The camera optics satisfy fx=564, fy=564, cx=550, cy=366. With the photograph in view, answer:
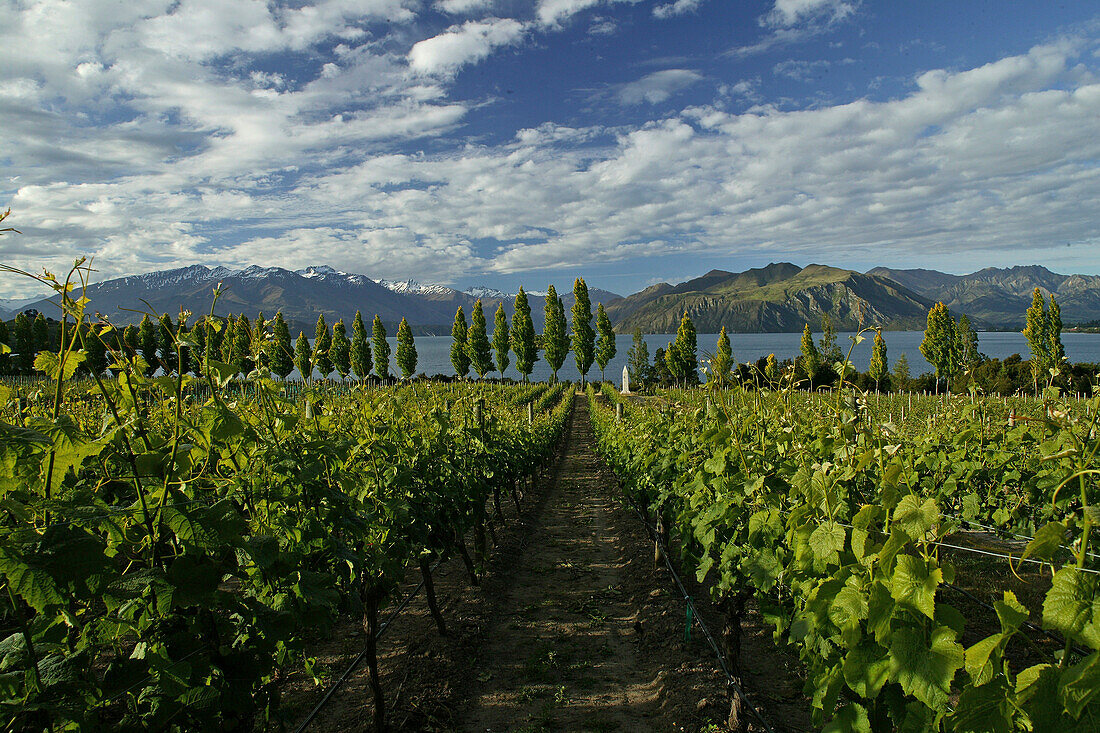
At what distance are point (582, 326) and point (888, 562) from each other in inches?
2034

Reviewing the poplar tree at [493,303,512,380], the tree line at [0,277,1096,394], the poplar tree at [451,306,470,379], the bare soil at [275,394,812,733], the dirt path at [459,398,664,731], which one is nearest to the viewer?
the bare soil at [275,394,812,733]

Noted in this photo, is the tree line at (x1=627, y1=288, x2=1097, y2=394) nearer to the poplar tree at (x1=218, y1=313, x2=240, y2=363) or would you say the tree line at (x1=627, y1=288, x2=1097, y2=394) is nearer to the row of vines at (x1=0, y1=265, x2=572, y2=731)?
the row of vines at (x1=0, y1=265, x2=572, y2=731)

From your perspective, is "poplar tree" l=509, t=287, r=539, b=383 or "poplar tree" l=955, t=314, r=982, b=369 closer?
"poplar tree" l=955, t=314, r=982, b=369

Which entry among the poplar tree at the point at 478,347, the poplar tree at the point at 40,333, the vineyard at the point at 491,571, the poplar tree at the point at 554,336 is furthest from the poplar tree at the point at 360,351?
the vineyard at the point at 491,571

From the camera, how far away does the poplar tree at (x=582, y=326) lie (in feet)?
175

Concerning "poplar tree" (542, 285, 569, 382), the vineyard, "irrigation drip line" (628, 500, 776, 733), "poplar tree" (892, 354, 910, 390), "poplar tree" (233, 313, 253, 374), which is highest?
"poplar tree" (542, 285, 569, 382)

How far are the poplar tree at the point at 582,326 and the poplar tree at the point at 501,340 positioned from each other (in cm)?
661

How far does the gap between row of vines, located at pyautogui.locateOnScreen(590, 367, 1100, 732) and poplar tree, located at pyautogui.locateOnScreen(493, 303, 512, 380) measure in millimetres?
49264

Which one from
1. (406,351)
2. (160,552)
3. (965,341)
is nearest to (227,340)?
(160,552)

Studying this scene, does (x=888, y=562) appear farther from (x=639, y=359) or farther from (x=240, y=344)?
(x=639, y=359)

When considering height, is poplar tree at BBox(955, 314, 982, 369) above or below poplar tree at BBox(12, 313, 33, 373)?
below

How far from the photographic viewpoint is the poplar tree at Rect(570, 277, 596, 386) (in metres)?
53.4

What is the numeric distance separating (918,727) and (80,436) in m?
2.75

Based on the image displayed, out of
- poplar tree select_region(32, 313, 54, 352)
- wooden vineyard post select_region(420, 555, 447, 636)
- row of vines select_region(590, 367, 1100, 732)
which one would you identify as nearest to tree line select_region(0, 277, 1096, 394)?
poplar tree select_region(32, 313, 54, 352)
